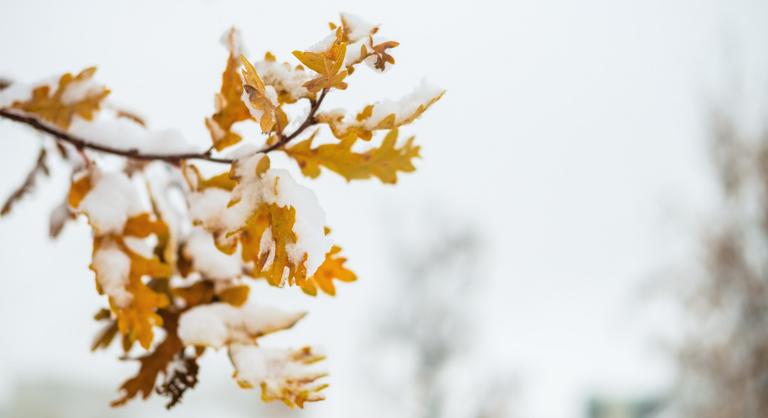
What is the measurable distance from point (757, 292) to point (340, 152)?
939cm

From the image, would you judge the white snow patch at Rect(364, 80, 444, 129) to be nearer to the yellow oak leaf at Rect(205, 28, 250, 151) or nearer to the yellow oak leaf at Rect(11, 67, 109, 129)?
the yellow oak leaf at Rect(205, 28, 250, 151)

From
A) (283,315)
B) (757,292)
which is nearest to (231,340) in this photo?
(283,315)

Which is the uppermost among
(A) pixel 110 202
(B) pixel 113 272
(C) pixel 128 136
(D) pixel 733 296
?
(D) pixel 733 296

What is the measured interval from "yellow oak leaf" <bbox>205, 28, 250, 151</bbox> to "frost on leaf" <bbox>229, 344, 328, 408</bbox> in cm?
A: 26

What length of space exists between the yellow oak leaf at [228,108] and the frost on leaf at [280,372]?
10.4 inches

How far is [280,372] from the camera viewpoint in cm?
78

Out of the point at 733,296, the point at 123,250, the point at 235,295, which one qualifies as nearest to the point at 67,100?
the point at 123,250

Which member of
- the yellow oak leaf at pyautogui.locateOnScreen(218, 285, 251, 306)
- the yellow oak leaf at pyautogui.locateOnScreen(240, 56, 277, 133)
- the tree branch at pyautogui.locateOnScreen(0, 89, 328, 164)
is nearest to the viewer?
the yellow oak leaf at pyautogui.locateOnScreen(240, 56, 277, 133)

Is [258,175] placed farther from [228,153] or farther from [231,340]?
[231,340]

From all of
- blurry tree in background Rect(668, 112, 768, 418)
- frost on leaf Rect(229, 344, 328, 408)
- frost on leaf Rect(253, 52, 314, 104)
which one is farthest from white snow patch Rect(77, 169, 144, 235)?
blurry tree in background Rect(668, 112, 768, 418)

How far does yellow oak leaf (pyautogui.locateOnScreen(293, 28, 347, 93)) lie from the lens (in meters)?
0.59

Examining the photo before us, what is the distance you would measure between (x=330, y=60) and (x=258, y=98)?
7cm

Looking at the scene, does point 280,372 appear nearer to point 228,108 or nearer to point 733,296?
point 228,108

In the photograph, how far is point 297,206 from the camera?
0.64m
